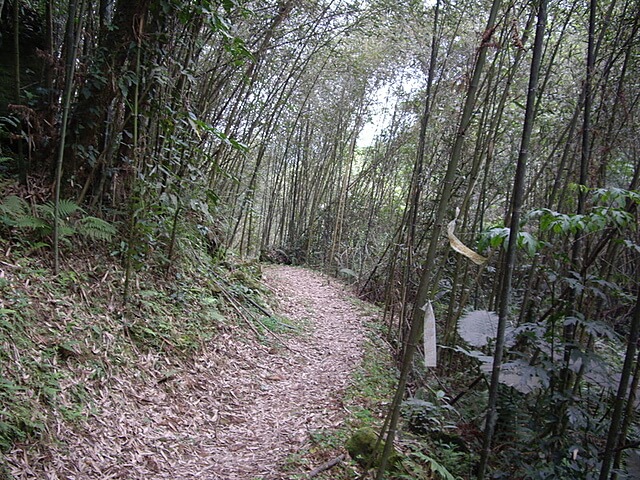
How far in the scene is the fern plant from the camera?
2.62m

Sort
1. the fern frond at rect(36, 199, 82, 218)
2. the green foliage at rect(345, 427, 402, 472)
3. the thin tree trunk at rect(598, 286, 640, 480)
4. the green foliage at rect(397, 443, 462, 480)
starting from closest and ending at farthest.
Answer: the thin tree trunk at rect(598, 286, 640, 480), the green foliage at rect(397, 443, 462, 480), the green foliage at rect(345, 427, 402, 472), the fern frond at rect(36, 199, 82, 218)

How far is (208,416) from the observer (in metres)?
2.82

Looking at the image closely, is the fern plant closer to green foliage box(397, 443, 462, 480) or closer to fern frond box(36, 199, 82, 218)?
fern frond box(36, 199, 82, 218)

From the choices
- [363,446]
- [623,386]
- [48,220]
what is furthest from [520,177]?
[48,220]

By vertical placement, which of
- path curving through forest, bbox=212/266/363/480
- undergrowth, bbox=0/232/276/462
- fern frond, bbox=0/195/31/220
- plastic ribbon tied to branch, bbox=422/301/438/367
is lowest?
path curving through forest, bbox=212/266/363/480

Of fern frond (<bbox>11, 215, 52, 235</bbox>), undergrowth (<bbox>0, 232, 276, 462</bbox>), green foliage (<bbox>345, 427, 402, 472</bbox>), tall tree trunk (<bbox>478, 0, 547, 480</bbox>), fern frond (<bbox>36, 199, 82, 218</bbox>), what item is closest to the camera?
tall tree trunk (<bbox>478, 0, 547, 480</bbox>)

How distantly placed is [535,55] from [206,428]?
282 cm

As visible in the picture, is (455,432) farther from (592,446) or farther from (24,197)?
(24,197)

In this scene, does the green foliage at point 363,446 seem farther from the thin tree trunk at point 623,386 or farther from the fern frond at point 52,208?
the fern frond at point 52,208

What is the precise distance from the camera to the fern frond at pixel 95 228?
114 inches

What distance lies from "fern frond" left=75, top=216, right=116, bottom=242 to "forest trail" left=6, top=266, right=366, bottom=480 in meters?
0.82

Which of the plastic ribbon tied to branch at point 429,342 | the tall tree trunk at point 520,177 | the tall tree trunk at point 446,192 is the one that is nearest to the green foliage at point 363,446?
the tall tree trunk at point 520,177

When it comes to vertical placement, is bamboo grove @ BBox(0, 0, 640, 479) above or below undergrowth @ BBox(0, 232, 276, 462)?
above

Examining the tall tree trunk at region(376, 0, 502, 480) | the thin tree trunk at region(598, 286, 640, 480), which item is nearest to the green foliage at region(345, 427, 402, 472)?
the tall tree trunk at region(376, 0, 502, 480)
